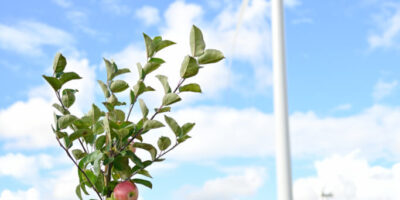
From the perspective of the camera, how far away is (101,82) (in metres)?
2.83

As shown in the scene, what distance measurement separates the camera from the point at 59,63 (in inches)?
106

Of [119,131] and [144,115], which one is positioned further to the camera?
[144,115]

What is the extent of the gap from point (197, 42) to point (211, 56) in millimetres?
100

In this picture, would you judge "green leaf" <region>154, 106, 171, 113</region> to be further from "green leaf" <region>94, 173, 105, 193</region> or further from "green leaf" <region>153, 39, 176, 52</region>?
"green leaf" <region>94, 173, 105, 193</region>

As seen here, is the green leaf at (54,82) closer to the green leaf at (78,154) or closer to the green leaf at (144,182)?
the green leaf at (78,154)

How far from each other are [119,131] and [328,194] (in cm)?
2796

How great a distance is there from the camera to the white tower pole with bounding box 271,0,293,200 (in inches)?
154

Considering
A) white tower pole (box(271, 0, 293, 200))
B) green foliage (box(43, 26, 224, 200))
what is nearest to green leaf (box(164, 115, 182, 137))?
green foliage (box(43, 26, 224, 200))

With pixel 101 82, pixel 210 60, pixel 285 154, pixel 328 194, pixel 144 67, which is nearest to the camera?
pixel 210 60

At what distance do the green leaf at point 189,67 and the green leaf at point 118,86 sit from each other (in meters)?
0.43

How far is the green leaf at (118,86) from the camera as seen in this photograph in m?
2.74

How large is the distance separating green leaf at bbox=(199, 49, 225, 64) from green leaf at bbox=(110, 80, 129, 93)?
535 mm

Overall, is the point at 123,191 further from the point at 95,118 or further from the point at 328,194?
the point at 328,194

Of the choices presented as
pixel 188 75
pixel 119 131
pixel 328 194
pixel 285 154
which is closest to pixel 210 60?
pixel 188 75
